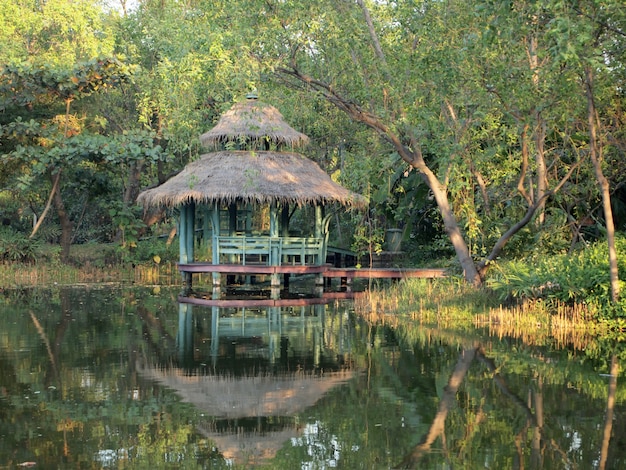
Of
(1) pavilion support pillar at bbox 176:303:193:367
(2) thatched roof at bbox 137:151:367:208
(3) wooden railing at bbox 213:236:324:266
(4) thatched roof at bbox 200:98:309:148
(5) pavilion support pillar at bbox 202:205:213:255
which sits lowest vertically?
(1) pavilion support pillar at bbox 176:303:193:367

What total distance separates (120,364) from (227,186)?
464 inches

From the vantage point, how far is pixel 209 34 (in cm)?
1683

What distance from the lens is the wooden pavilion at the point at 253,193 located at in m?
24.3

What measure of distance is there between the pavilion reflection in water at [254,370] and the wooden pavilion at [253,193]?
4514 mm

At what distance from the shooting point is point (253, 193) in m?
24.1

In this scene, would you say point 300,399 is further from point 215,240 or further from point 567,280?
point 215,240

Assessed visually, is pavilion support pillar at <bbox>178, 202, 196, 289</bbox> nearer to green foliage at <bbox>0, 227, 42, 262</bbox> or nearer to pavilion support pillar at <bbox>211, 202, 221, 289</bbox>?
pavilion support pillar at <bbox>211, 202, 221, 289</bbox>

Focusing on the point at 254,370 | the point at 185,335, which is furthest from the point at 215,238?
the point at 254,370

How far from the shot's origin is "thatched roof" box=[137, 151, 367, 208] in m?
24.2

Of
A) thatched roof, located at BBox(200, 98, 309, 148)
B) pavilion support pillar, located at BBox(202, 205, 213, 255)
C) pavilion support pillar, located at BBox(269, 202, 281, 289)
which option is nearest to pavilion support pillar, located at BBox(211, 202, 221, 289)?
pavilion support pillar, located at BBox(202, 205, 213, 255)

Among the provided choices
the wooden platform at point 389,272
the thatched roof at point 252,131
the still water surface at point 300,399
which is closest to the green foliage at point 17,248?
the thatched roof at point 252,131

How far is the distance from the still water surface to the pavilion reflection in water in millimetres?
33

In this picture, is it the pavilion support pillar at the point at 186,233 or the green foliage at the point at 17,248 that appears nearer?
the pavilion support pillar at the point at 186,233

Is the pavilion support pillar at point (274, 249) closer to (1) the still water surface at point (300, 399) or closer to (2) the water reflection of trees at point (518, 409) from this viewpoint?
(1) the still water surface at point (300, 399)
